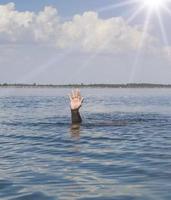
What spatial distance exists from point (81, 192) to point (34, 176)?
6.88ft

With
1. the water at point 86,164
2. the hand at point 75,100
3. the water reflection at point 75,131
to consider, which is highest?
the hand at point 75,100

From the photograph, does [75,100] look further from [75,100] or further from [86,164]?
[86,164]

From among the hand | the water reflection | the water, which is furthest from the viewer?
the hand

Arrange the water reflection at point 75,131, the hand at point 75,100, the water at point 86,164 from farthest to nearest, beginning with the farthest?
the hand at point 75,100 → the water reflection at point 75,131 → the water at point 86,164

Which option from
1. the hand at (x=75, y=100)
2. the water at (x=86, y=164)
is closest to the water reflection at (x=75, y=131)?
the water at (x=86, y=164)

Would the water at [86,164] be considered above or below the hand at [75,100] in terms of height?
below

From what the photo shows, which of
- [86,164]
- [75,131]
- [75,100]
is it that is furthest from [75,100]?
[86,164]

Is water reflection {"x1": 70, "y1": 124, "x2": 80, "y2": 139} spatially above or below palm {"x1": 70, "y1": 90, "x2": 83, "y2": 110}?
below

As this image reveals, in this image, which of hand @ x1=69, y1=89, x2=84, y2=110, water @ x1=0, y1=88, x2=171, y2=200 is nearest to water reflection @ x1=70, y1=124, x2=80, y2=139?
water @ x1=0, y1=88, x2=171, y2=200

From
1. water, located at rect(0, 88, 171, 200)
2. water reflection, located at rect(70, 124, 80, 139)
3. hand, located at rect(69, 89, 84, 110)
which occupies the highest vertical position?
hand, located at rect(69, 89, 84, 110)

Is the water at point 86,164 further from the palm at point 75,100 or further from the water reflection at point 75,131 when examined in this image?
the palm at point 75,100

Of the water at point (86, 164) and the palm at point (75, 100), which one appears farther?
the palm at point (75, 100)

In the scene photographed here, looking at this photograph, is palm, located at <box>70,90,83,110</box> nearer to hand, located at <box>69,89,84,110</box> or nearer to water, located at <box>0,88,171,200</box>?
hand, located at <box>69,89,84,110</box>

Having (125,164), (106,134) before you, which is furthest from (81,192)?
(106,134)
